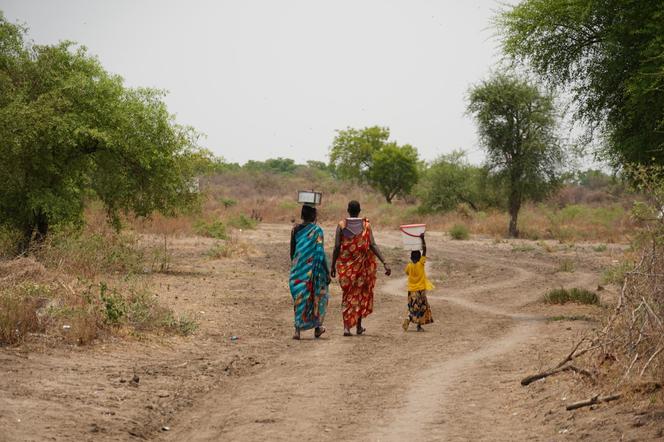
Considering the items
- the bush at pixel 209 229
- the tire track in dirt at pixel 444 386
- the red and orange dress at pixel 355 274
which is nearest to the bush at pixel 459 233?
the bush at pixel 209 229

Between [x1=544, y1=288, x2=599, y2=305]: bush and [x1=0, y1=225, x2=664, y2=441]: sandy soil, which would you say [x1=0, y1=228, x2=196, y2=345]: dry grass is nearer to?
[x1=0, y1=225, x2=664, y2=441]: sandy soil

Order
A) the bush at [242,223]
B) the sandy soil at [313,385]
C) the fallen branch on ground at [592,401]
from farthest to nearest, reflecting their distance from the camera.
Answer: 1. the bush at [242,223]
2. the fallen branch on ground at [592,401]
3. the sandy soil at [313,385]

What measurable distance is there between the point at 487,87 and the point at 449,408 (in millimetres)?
36526

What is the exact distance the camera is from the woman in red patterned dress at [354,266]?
488 inches

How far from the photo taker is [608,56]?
15.2 m

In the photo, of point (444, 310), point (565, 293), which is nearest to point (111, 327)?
point (444, 310)

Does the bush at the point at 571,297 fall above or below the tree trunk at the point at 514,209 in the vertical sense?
below

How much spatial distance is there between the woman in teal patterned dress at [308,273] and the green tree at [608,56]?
5.59 meters

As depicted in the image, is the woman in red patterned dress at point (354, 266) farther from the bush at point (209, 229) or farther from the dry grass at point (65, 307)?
the bush at point (209, 229)

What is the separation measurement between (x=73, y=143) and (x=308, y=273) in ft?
26.5

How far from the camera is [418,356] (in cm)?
1042

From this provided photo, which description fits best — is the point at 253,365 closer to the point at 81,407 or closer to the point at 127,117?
the point at 81,407

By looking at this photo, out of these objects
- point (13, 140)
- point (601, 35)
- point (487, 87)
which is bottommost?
point (13, 140)

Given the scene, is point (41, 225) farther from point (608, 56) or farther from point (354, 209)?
point (608, 56)
